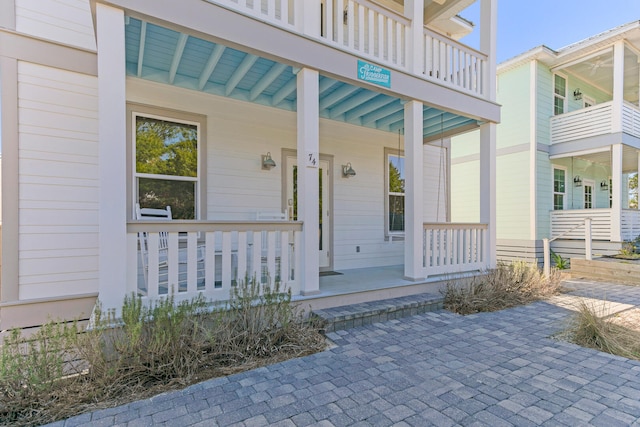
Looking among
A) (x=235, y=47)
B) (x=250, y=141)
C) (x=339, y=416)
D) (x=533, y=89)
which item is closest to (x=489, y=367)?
(x=339, y=416)

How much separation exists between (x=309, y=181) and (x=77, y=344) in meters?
2.53

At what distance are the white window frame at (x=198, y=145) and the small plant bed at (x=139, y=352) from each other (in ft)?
6.20

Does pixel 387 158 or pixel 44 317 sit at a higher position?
pixel 387 158

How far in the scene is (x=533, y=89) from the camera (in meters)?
8.95

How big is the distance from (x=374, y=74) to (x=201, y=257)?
10.6 feet

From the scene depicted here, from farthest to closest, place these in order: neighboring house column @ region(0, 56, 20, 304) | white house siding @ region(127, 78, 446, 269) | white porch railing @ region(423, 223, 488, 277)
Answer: white porch railing @ region(423, 223, 488, 277) → white house siding @ region(127, 78, 446, 269) → neighboring house column @ region(0, 56, 20, 304)

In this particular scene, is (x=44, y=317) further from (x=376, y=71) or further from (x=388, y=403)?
(x=376, y=71)

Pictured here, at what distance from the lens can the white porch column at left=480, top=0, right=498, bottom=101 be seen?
5371 mm

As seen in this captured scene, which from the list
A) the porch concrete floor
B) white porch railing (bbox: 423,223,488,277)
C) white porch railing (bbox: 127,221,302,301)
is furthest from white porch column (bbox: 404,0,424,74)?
the porch concrete floor

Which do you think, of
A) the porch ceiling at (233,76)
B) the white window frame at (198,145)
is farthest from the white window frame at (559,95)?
the white window frame at (198,145)

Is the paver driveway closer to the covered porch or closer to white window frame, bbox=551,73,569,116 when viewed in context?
the covered porch

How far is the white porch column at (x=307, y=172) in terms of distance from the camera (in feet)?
12.2

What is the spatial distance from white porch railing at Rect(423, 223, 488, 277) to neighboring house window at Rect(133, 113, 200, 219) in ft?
11.6

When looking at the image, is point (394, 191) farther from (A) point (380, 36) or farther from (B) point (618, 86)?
(B) point (618, 86)
